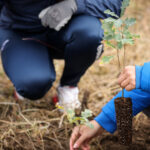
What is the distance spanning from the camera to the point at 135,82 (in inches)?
37.2

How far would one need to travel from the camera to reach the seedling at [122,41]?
84 centimetres

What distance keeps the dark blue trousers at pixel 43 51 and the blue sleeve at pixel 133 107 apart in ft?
1.51

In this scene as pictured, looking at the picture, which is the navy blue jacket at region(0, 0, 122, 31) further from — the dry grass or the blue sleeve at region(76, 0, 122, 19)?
the dry grass

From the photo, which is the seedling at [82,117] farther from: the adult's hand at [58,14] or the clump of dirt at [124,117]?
the adult's hand at [58,14]

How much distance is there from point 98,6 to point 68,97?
0.72m

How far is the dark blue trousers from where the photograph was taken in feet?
5.02

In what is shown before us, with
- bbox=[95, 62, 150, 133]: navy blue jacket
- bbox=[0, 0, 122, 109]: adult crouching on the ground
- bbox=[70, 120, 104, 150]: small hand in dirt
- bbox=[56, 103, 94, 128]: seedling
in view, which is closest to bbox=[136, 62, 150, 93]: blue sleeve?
bbox=[95, 62, 150, 133]: navy blue jacket

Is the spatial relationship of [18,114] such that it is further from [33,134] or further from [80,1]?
[80,1]

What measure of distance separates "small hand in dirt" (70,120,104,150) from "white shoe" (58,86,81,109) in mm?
452

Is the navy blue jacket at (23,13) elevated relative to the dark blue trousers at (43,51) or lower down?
elevated

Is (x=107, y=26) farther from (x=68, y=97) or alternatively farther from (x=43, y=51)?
(x=68, y=97)

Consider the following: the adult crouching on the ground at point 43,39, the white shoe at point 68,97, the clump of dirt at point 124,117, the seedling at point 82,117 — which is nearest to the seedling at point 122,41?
the clump of dirt at point 124,117

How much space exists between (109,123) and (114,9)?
21.4 inches

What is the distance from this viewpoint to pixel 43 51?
164 centimetres
